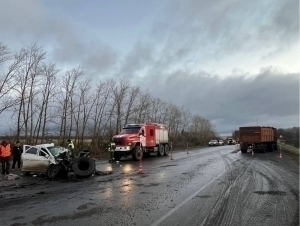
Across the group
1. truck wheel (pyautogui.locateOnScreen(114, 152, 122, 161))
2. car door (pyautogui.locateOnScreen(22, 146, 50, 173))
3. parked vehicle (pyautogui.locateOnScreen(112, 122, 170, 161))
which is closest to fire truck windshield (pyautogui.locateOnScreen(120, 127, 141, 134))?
parked vehicle (pyautogui.locateOnScreen(112, 122, 170, 161))

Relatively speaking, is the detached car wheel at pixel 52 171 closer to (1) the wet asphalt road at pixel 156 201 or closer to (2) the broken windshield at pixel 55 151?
(2) the broken windshield at pixel 55 151

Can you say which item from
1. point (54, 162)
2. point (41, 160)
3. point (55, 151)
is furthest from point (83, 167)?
point (41, 160)

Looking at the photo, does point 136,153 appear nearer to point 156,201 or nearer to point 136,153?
point 136,153

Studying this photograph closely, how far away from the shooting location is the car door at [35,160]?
15.8 m

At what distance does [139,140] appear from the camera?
26562 millimetres

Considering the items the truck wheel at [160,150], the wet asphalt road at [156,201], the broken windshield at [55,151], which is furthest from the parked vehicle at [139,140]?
the wet asphalt road at [156,201]

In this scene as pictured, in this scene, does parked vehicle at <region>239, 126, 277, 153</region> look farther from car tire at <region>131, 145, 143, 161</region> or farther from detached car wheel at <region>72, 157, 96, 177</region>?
detached car wheel at <region>72, 157, 96, 177</region>

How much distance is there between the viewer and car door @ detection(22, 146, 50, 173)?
15770 mm

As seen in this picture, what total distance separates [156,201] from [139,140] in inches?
689

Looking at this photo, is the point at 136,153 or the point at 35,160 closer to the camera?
the point at 35,160

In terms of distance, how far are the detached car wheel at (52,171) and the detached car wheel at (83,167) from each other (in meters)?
0.80

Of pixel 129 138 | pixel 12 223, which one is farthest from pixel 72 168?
pixel 129 138

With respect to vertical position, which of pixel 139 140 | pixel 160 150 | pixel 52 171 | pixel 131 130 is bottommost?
pixel 52 171

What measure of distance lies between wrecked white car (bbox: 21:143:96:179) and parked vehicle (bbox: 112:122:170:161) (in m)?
8.91
